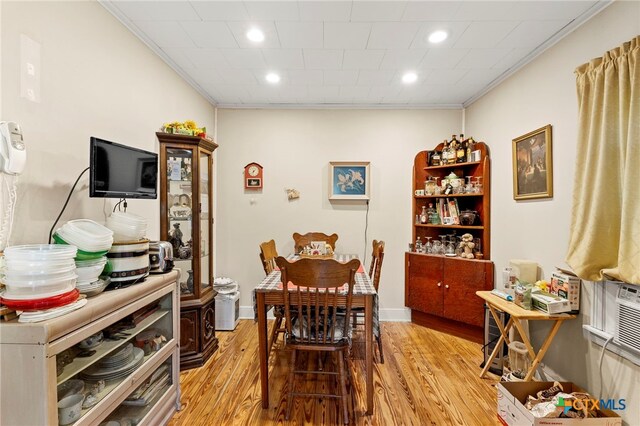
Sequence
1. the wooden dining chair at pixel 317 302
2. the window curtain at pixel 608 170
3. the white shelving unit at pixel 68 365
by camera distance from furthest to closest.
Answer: the wooden dining chair at pixel 317 302 → the window curtain at pixel 608 170 → the white shelving unit at pixel 68 365

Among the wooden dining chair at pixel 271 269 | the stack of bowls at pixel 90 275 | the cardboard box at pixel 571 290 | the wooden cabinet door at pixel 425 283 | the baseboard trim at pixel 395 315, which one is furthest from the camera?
the baseboard trim at pixel 395 315

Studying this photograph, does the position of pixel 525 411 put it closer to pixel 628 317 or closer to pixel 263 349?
pixel 628 317

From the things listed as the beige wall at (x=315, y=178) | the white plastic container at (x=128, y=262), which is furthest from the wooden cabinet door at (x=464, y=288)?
the white plastic container at (x=128, y=262)

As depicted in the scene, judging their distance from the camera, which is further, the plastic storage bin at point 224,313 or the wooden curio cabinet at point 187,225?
the plastic storage bin at point 224,313

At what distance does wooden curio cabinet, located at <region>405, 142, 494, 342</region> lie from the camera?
2.96 meters

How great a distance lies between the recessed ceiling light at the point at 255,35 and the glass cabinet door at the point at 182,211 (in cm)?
108

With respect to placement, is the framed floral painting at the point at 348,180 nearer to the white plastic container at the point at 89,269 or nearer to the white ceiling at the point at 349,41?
the white ceiling at the point at 349,41

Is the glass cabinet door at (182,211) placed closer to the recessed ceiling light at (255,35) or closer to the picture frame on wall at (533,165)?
the recessed ceiling light at (255,35)

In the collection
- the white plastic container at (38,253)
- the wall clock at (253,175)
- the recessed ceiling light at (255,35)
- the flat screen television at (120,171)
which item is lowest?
the white plastic container at (38,253)

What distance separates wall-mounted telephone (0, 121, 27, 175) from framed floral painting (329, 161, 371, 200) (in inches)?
109

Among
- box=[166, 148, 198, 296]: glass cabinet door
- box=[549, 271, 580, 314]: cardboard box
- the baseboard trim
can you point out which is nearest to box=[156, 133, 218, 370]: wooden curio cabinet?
box=[166, 148, 198, 296]: glass cabinet door

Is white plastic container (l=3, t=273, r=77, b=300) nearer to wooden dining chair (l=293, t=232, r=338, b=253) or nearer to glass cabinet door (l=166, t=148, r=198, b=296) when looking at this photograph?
glass cabinet door (l=166, t=148, r=198, b=296)

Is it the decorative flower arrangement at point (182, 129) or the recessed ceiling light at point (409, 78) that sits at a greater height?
the recessed ceiling light at point (409, 78)

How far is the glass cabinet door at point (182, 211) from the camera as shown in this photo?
252cm
